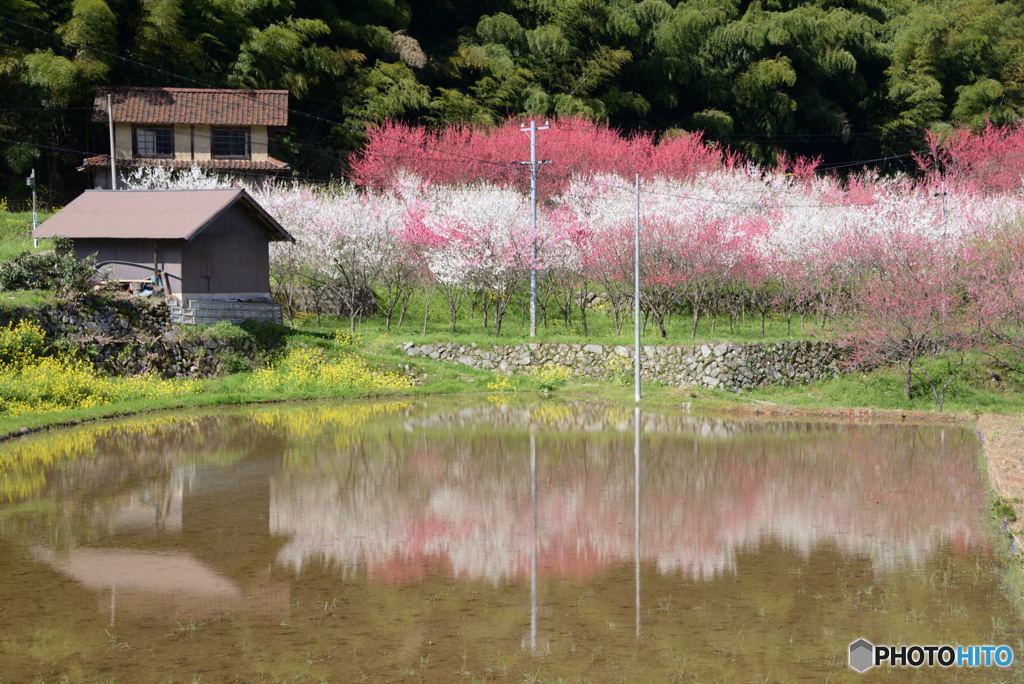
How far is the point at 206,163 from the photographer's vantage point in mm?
49531

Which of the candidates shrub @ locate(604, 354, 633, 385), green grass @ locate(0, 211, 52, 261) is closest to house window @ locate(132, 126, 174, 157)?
Result: green grass @ locate(0, 211, 52, 261)

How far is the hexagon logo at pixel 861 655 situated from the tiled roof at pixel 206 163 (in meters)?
43.2

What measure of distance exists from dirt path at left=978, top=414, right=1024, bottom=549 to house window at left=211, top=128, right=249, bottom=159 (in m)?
36.1

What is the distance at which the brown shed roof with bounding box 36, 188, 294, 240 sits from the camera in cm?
3266

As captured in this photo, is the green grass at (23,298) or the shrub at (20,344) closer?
the shrub at (20,344)

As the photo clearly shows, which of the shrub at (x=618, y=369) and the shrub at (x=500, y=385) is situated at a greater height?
the shrub at (x=618, y=369)

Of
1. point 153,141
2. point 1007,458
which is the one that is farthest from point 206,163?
point 1007,458

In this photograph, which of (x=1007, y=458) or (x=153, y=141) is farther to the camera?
(x=153, y=141)

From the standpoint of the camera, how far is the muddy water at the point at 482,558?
392 inches

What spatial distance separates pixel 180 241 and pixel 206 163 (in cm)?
1801

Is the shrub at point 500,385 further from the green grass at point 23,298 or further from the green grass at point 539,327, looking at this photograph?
the green grass at point 23,298

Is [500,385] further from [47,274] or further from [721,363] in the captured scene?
[47,274]

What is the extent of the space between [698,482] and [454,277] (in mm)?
22346

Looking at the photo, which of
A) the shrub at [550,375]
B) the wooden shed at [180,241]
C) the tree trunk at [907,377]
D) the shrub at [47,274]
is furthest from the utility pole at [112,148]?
the tree trunk at [907,377]
